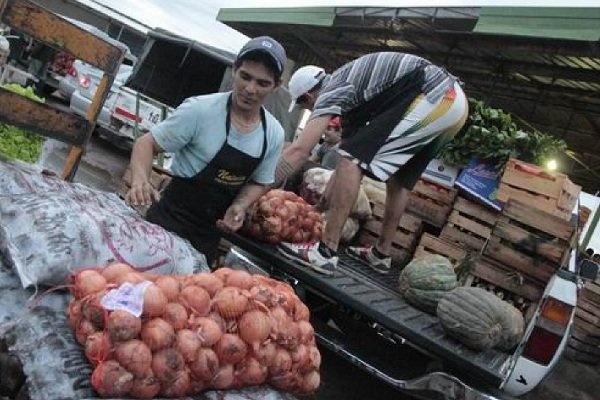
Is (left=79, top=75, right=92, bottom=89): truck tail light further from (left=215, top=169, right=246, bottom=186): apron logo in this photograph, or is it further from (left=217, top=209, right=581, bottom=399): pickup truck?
(left=215, top=169, right=246, bottom=186): apron logo

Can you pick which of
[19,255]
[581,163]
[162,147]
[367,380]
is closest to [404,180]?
[367,380]

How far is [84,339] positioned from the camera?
5.88 feet

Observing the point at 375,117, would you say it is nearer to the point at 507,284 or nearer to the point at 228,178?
the point at 507,284

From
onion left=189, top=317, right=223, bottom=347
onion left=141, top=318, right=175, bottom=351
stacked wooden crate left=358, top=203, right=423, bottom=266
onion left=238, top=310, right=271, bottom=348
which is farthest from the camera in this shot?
stacked wooden crate left=358, top=203, right=423, bottom=266

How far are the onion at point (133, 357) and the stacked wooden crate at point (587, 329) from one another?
415 inches

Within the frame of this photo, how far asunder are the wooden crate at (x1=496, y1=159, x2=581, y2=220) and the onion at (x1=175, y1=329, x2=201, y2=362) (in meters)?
4.54

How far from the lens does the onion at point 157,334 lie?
1.76m

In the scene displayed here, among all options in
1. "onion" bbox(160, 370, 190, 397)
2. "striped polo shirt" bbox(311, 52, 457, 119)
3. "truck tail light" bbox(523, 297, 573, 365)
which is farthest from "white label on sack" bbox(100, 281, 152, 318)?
"striped polo shirt" bbox(311, 52, 457, 119)

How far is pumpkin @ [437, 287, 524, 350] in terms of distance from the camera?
3570mm

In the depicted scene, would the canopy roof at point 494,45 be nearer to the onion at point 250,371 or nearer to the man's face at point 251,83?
the man's face at point 251,83

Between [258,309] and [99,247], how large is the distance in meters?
0.67

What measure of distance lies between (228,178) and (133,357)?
1.69 metres

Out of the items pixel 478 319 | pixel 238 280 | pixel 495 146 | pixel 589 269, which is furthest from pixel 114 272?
pixel 495 146

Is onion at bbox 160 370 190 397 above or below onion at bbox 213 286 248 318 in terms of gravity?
below
